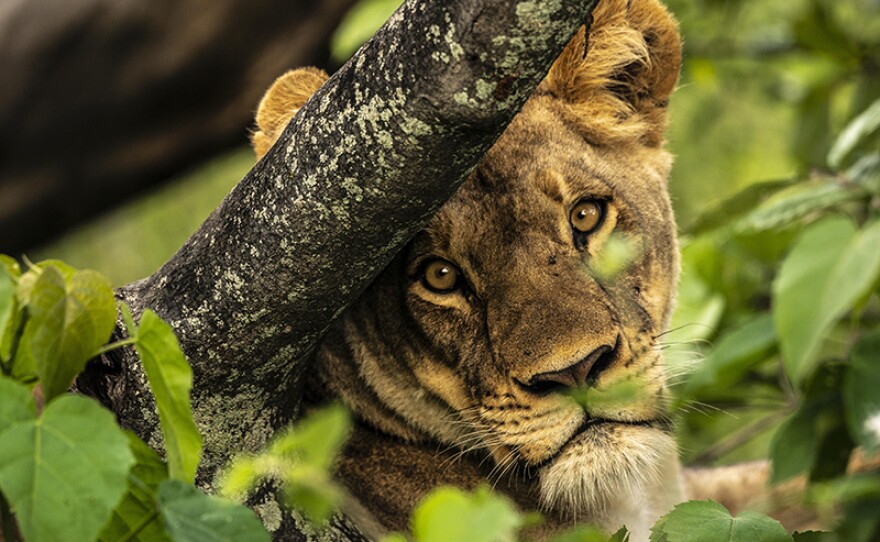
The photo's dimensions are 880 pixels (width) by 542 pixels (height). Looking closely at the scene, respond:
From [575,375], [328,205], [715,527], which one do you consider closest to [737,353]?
[575,375]

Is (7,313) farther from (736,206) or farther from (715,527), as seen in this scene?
(736,206)

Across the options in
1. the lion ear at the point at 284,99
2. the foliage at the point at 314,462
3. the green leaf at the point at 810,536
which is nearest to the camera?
the foliage at the point at 314,462

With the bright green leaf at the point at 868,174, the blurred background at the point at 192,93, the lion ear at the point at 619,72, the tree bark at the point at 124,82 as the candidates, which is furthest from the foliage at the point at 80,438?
the tree bark at the point at 124,82

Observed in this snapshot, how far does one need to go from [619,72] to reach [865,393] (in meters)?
1.10

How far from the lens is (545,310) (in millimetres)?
2611

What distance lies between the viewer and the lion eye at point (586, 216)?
284cm

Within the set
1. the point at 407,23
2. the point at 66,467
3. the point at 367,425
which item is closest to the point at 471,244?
the point at 367,425

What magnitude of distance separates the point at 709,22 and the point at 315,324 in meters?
4.18

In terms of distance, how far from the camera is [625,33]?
9.67 ft

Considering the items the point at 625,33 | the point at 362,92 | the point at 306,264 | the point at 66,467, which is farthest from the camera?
the point at 625,33

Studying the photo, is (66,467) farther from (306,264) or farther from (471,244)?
(471,244)

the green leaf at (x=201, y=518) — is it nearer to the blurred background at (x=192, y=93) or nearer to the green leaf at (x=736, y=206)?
the green leaf at (x=736, y=206)

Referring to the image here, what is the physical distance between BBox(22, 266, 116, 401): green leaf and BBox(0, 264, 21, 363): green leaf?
2cm

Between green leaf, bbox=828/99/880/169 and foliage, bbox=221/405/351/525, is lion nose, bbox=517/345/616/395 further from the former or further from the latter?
foliage, bbox=221/405/351/525
